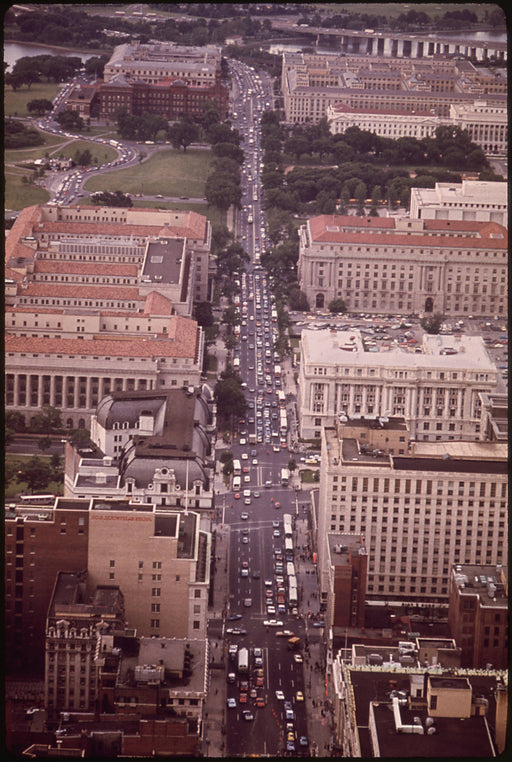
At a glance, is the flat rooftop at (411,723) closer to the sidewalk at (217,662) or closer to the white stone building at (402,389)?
the sidewalk at (217,662)

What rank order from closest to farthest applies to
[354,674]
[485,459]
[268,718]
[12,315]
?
[354,674], [268,718], [485,459], [12,315]

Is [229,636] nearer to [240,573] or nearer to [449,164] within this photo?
[240,573]

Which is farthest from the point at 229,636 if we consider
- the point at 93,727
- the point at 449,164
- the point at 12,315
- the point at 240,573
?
the point at 449,164

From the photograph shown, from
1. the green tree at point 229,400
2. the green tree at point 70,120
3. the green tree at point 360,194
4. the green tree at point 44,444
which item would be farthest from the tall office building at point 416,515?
the green tree at point 70,120

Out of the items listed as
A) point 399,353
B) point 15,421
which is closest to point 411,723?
point 15,421

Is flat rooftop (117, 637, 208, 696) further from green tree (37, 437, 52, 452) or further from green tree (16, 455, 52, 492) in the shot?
green tree (37, 437, 52, 452)

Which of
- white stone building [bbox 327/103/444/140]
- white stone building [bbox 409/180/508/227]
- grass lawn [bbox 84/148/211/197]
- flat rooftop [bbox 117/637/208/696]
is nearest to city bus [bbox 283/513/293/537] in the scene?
flat rooftop [bbox 117/637/208/696]
